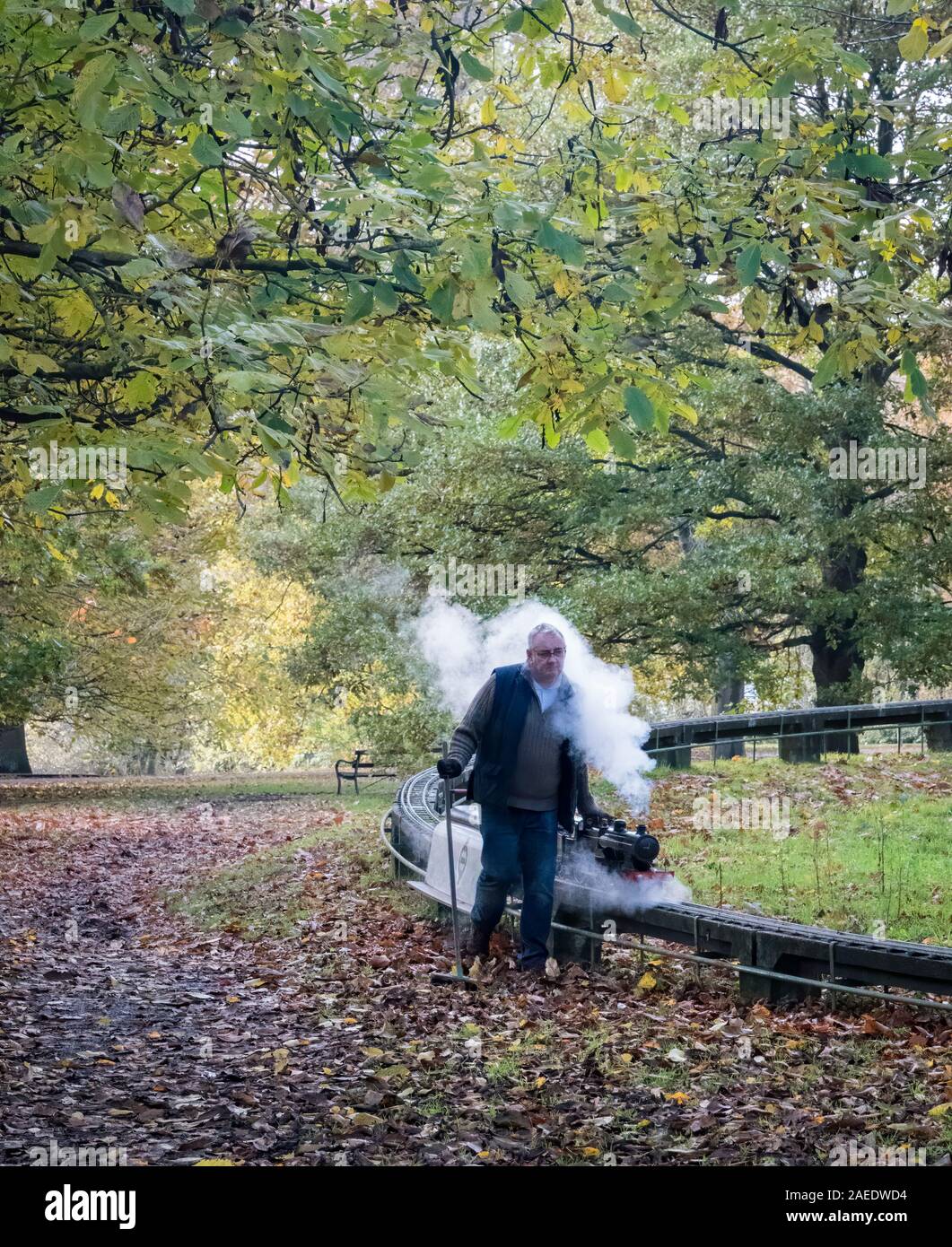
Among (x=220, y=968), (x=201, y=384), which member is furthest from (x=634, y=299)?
(x=220, y=968)

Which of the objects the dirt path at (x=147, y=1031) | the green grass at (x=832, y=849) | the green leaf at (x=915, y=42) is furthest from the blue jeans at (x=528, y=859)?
the green leaf at (x=915, y=42)

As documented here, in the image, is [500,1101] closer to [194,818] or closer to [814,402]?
[814,402]

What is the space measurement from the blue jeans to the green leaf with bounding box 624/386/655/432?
394cm

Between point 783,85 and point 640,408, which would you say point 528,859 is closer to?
point 640,408

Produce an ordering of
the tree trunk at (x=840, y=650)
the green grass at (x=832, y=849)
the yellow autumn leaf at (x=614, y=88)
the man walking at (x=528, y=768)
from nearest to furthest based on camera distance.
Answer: the yellow autumn leaf at (x=614, y=88) < the man walking at (x=528, y=768) < the green grass at (x=832, y=849) < the tree trunk at (x=840, y=650)

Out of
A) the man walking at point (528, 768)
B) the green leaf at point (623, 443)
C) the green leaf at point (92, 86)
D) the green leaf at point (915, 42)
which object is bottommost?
the man walking at point (528, 768)

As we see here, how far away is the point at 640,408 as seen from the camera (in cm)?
522

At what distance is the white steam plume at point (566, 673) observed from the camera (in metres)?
9.17

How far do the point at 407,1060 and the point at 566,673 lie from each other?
4248 millimetres

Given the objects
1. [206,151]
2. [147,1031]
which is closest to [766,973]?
[147,1031]

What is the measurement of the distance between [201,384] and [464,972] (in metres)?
4.80

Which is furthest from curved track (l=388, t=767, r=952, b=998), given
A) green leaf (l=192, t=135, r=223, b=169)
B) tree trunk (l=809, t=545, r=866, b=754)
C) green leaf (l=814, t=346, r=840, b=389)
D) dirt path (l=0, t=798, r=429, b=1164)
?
tree trunk (l=809, t=545, r=866, b=754)

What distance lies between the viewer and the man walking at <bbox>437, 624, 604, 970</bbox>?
8.51 meters

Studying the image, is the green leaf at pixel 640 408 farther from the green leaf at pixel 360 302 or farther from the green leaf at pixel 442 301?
the green leaf at pixel 360 302
